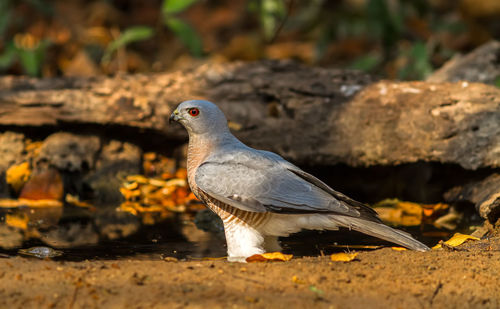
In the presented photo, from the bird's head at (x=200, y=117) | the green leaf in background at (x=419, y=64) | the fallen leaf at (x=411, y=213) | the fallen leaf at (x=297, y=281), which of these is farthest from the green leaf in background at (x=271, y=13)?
the fallen leaf at (x=297, y=281)

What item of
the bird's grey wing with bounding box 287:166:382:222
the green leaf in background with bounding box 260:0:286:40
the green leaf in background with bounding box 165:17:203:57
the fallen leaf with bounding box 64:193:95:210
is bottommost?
the fallen leaf with bounding box 64:193:95:210

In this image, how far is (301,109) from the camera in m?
5.93

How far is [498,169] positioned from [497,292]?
8.39ft

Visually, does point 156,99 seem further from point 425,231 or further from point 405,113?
point 425,231

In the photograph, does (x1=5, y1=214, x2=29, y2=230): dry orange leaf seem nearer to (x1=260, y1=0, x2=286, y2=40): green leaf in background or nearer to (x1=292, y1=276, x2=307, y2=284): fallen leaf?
(x1=292, y1=276, x2=307, y2=284): fallen leaf

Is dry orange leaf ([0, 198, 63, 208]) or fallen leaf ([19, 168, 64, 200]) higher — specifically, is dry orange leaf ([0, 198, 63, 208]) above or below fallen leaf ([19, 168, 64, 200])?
below

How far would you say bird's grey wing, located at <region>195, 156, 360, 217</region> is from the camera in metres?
3.69

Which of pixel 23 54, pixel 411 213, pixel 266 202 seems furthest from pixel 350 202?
pixel 23 54

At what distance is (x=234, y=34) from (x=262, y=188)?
996 centimetres

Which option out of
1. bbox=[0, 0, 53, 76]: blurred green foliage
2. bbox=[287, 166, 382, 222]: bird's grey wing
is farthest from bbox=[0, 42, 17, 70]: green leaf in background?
bbox=[287, 166, 382, 222]: bird's grey wing

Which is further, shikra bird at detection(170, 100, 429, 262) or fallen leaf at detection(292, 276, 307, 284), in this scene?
shikra bird at detection(170, 100, 429, 262)

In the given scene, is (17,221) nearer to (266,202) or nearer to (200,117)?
(200,117)

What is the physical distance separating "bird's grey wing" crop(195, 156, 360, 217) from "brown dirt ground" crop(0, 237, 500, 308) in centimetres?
42

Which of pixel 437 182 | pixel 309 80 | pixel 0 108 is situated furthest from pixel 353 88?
pixel 0 108
